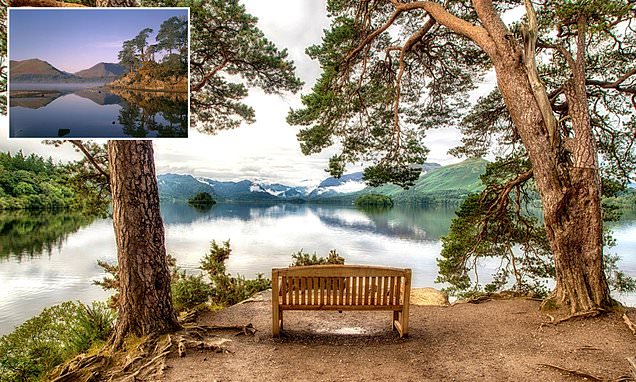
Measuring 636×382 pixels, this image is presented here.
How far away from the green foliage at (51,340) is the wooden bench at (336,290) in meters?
2.82

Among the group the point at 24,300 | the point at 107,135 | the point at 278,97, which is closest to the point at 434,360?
the point at 107,135

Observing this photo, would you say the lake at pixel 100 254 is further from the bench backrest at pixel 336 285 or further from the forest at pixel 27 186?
the bench backrest at pixel 336 285

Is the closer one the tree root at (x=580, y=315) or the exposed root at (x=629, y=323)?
the exposed root at (x=629, y=323)

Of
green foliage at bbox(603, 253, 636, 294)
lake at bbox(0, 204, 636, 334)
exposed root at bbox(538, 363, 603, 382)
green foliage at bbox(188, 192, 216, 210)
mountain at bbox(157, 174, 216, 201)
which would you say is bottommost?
lake at bbox(0, 204, 636, 334)

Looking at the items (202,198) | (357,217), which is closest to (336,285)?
(202,198)

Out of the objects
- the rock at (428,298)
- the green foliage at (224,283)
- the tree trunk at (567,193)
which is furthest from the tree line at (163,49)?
the rock at (428,298)

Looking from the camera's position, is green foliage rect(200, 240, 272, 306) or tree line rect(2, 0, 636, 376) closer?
tree line rect(2, 0, 636, 376)

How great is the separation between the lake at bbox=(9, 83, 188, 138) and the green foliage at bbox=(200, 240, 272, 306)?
468 cm

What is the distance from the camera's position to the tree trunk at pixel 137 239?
4.96 metres

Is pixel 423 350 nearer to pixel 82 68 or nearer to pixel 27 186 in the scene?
pixel 82 68

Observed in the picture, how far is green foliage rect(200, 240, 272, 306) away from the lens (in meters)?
7.32

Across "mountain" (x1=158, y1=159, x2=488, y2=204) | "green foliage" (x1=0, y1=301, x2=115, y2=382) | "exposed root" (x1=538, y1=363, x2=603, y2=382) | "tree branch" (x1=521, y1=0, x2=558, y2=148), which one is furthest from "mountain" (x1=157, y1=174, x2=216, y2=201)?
"exposed root" (x1=538, y1=363, x2=603, y2=382)

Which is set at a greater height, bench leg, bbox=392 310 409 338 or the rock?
bench leg, bbox=392 310 409 338

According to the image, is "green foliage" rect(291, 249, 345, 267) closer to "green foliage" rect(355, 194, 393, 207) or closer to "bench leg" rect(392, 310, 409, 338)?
"bench leg" rect(392, 310, 409, 338)
